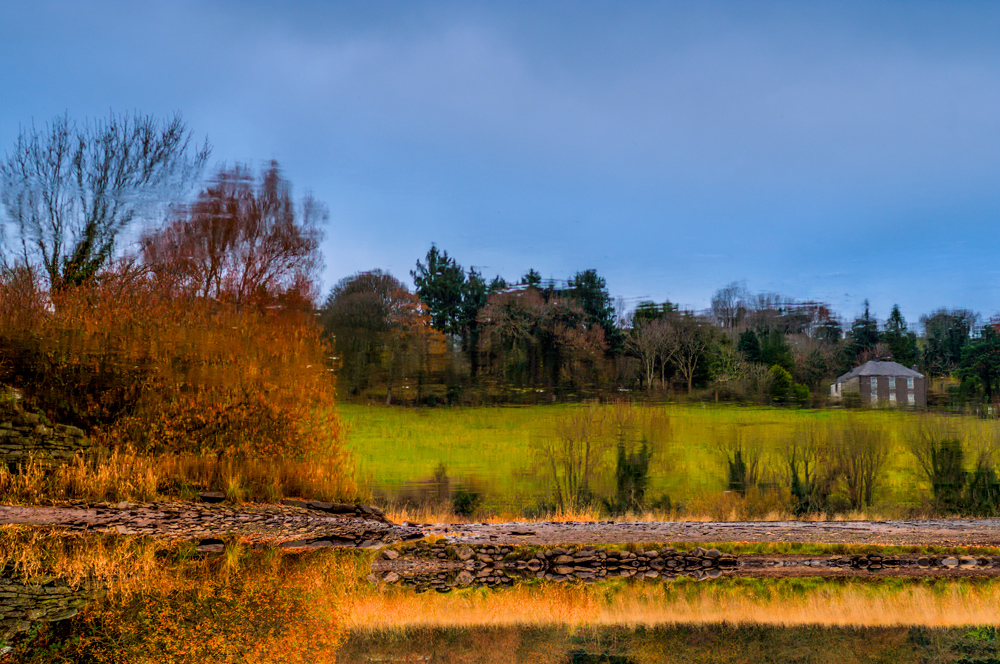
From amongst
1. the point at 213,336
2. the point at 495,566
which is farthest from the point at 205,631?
the point at 213,336

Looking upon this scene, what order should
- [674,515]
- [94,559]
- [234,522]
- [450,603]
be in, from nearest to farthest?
[450,603], [94,559], [234,522], [674,515]

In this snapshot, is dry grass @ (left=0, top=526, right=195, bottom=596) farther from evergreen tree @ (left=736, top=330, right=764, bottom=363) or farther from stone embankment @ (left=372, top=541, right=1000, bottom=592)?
evergreen tree @ (left=736, top=330, right=764, bottom=363)

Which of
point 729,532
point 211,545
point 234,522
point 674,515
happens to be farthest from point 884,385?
point 211,545

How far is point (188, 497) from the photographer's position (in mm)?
8797

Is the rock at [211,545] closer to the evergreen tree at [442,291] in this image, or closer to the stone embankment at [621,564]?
the stone embankment at [621,564]

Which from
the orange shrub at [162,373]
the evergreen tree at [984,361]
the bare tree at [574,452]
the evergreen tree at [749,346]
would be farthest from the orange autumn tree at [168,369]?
the evergreen tree at [984,361]

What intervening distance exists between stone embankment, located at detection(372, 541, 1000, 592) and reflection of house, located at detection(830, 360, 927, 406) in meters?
3.81

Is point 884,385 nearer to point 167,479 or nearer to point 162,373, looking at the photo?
point 167,479

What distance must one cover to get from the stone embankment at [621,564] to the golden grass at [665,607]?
0.87 metres

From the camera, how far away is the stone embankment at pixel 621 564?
23.9 ft

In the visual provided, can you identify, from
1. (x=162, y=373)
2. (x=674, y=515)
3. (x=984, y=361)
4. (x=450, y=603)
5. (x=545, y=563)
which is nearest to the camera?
(x=450, y=603)

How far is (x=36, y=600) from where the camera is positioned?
4871 mm

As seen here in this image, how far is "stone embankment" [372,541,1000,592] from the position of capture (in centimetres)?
729

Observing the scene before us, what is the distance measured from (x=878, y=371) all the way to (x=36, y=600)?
41.4 feet
